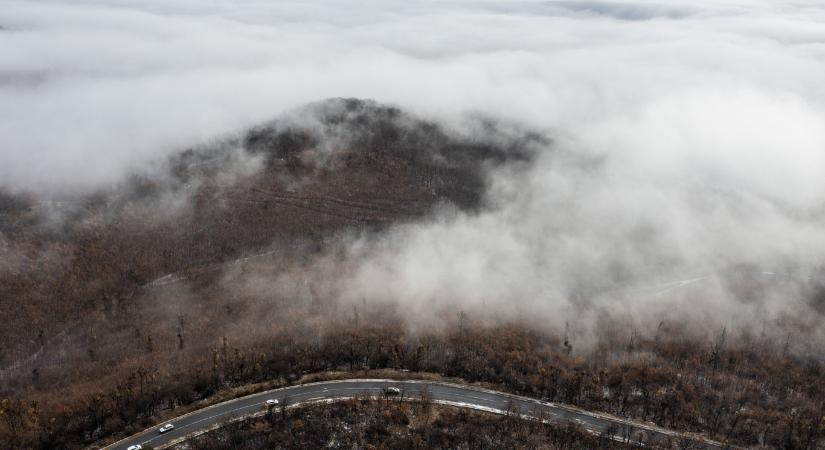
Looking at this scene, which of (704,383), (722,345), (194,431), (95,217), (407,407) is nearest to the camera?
(194,431)

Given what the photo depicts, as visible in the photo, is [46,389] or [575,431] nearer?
[575,431]

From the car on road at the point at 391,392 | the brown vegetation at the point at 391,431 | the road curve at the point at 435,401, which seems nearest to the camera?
the brown vegetation at the point at 391,431

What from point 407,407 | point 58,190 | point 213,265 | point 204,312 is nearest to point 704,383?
point 407,407

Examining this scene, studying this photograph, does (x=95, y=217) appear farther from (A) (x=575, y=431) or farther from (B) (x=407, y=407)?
(A) (x=575, y=431)

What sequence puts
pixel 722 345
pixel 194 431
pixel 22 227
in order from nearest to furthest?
pixel 194 431, pixel 722 345, pixel 22 227

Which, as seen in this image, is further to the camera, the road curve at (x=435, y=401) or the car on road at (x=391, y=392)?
the car on road at (x=391, y=392)

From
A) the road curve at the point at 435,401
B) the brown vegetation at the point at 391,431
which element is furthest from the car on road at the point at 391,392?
the brown vegetation at the point at 391,431

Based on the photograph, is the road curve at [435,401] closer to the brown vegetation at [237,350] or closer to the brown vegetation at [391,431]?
the brown vegetation at [237,350]

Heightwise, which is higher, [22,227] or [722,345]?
[22,227]
